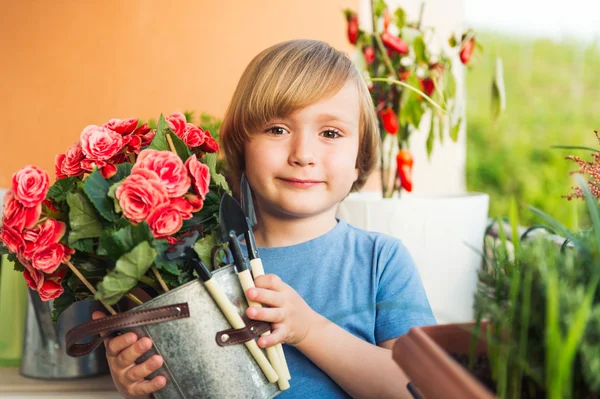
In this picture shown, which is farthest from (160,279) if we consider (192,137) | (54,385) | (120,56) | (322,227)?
(120,56)

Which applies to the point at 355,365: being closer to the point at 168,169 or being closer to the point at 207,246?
the point at 207,246

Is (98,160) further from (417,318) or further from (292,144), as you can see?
(417,318)

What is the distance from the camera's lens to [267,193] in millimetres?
1022

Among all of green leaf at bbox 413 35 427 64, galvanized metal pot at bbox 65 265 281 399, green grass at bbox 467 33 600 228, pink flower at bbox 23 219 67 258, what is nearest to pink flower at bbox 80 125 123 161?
pink flower at bbox 23 219 67 258

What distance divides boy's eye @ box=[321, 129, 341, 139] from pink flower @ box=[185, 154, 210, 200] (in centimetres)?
33

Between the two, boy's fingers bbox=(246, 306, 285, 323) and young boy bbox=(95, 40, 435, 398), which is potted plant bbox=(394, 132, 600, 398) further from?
young boy bbox=(95, 40, 435, 398)

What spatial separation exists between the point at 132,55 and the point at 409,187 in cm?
90

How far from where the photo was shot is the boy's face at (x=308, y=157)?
3.27 feet

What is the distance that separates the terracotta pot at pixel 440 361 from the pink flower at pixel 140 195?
0.31 m

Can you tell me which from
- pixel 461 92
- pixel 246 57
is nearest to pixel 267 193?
pixel 246 57

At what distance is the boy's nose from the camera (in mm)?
975

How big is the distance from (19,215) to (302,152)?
1.43 feet

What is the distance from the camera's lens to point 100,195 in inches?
27.6

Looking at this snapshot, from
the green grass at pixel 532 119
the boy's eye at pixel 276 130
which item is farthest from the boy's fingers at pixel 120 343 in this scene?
the green grass at pixel 532 119
